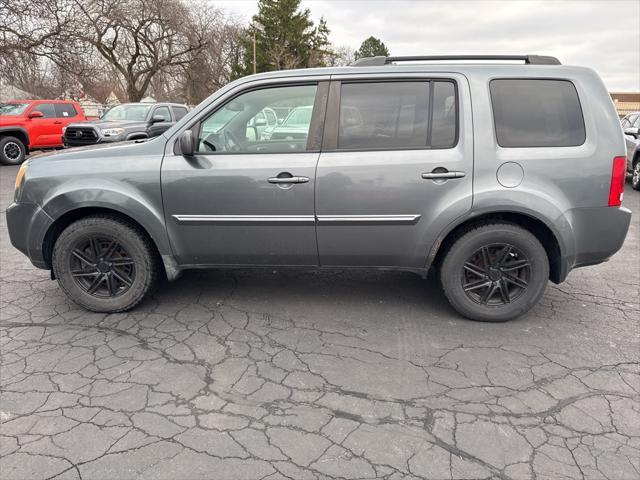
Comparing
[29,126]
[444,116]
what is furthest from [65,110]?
[444,116]

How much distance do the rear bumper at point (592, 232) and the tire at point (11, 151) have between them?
1511 cm

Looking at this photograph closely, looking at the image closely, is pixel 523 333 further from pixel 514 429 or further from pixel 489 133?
pixel 489 133

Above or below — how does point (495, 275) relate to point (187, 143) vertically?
below

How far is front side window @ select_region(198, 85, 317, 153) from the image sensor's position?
359 centimetres

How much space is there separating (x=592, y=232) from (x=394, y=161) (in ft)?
4.99

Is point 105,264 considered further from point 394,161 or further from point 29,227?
point 394,161

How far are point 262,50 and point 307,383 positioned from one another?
46437 mm

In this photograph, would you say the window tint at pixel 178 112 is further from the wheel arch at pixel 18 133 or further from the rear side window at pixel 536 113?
the rear side window at pixel 536 113

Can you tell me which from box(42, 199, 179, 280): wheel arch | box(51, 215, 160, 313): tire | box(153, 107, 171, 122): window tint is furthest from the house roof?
box(51, 215, 160, 313): tire

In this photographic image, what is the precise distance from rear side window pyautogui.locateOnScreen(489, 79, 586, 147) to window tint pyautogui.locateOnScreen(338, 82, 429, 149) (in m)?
0.53

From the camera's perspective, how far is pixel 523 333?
3545 mm

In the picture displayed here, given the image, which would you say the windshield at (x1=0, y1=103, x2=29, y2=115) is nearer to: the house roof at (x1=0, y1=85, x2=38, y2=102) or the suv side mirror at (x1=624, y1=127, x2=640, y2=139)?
the house roof at (x1=0, y1=85, x2=38, y2=102)

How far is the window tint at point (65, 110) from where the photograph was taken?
1505cm

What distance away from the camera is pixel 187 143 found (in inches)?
135
